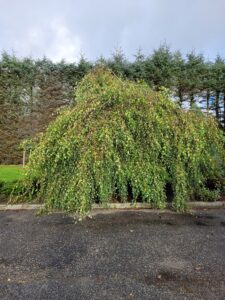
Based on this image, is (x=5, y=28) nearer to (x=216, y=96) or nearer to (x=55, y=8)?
(x=55, y=8)

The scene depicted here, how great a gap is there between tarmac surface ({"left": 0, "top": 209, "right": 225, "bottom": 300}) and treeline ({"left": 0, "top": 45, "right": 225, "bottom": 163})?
7337 millimetres

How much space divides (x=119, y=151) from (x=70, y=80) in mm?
8087

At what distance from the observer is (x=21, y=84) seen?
38.2 feet

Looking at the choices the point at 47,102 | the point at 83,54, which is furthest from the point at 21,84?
the point at 83,54

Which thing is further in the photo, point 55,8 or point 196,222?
point 55,8

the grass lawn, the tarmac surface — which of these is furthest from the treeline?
the tarmac surface

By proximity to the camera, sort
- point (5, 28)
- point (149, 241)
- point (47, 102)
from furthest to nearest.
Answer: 1. point (47, 102)
2. point (5, 28)
3. point (149, 241)

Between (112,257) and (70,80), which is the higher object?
(70,80)

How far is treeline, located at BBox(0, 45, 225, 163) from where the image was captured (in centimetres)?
1110

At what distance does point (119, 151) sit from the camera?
427 cm

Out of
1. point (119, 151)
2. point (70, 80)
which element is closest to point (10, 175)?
point (119, 151)

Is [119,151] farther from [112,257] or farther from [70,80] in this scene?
[70,80]

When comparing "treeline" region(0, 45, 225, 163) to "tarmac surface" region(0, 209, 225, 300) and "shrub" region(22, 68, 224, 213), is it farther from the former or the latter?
"tarmac surface" region(0, 209, 225, 300)

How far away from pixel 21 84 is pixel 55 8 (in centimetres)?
527
